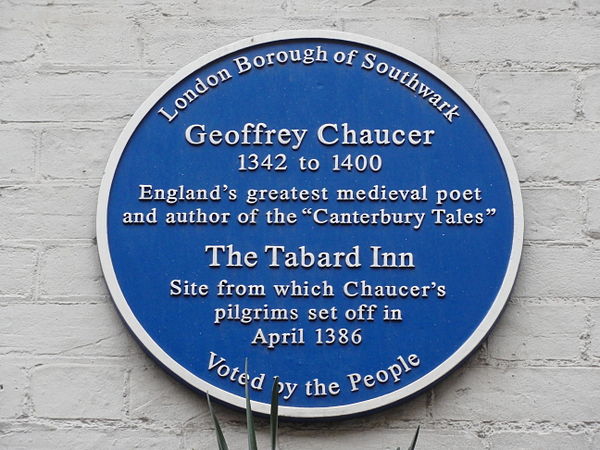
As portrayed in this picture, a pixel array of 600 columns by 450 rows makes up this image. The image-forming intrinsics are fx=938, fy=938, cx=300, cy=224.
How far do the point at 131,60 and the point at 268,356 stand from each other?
1137mm

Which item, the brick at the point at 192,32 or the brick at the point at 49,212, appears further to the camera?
the brick at the point at 192,32

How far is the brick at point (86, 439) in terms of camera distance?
113 inches

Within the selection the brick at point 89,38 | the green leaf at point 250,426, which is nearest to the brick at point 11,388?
the green leaf at point 250,426

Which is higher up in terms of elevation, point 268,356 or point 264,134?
point 264,134

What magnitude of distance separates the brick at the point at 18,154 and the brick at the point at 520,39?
56.6 inches

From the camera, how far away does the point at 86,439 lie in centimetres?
287

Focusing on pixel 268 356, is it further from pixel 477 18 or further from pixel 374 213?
pixel 477 18

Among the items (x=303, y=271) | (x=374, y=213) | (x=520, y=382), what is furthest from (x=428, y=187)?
(x=520, y=382)

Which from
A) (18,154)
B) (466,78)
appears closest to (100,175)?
(18,154)

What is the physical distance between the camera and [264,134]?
310cm

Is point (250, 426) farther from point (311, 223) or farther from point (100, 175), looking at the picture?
point (100, 175)

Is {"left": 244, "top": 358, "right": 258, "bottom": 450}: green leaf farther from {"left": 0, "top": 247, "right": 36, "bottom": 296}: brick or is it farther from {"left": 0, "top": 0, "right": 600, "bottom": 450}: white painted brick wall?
{"left": 0, "top": 247, "right": 36, "bottom": 296}: brick

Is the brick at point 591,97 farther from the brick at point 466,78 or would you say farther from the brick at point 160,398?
the brick at point 160,398

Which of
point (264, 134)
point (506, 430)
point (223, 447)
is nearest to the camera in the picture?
point (223, 447)
